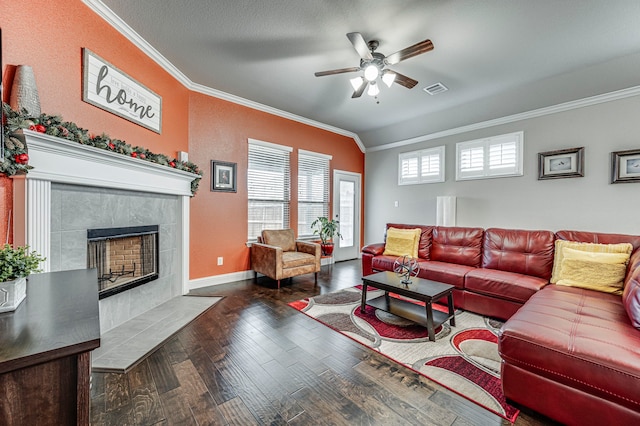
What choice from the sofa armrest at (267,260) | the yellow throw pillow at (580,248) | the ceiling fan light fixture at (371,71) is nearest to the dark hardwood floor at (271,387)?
the sofa armrest at (267,260)

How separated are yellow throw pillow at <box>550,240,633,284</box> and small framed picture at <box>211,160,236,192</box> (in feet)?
13.9

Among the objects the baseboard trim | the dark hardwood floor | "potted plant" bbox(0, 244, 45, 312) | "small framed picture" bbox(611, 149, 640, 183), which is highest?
"small framed picture" bbox(611, 149, 640, 183)

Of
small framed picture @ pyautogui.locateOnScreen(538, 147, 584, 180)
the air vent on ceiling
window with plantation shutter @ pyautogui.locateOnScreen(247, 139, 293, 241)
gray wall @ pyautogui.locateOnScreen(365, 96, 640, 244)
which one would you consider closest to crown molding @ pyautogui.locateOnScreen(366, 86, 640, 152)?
gray wall @ pyautogui.locateOnScreen(365, 96, 640, 244)

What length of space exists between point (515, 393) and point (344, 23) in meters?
3.15

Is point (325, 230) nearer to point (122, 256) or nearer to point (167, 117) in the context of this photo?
point (167, 117)

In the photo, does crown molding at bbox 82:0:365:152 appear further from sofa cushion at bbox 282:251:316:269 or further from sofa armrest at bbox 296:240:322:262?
sofa cushion at bbox 282:251:316:269

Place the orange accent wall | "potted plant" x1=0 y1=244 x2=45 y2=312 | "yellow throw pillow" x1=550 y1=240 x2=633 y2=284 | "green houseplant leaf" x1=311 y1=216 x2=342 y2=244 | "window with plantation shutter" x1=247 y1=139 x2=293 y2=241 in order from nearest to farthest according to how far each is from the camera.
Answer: "potted plant" x1=0 y1=244 x2=45 y2=312 < the orange accent wall < "yellow throw pillow" x1=550 y1=240 x2=633 y2=284 < "window with plantation shutter" x1=247 y1=139 x2=293 y2=241 < "green houseplant leaf" x1=311 y1=216 x2=342 y2=244

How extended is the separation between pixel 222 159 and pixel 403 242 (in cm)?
306

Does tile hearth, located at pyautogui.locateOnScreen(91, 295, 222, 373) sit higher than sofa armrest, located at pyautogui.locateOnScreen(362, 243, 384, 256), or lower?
lower

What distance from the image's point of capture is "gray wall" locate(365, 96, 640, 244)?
3404 mm

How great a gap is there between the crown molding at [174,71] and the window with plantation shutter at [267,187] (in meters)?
0.60

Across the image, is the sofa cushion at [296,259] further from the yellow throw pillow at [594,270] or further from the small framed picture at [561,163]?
the small framed picture at [561,163]

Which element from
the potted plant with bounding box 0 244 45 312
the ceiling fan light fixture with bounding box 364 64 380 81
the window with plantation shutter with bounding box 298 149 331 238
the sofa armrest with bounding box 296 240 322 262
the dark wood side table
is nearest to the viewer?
the dark wood side table

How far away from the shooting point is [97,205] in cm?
240
